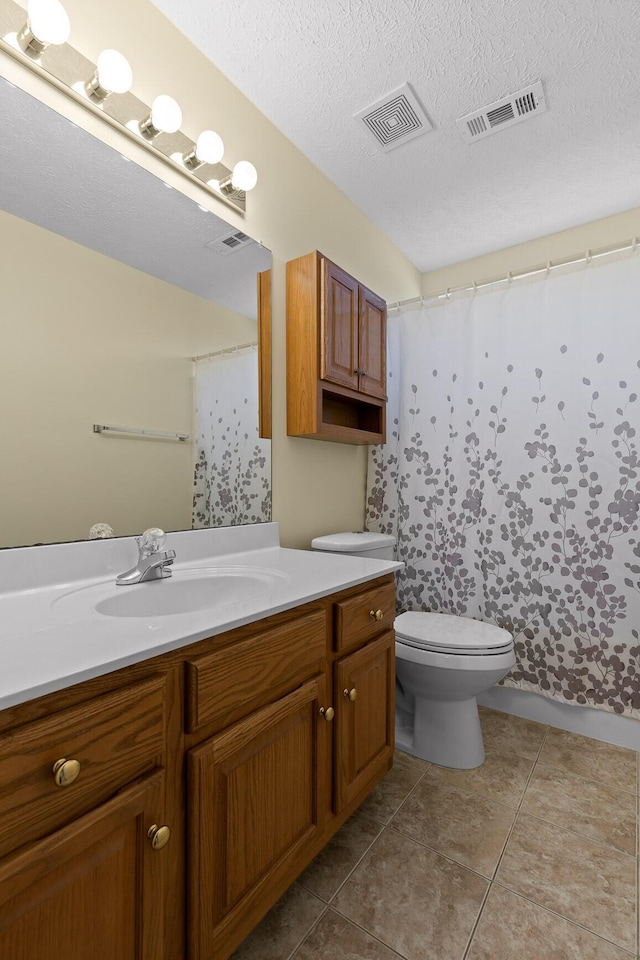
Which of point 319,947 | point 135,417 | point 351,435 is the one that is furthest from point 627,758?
point 135,417

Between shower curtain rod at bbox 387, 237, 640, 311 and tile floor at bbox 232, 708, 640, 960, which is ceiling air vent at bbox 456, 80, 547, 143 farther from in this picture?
tile floor at bbox 232, 708, 640, 960

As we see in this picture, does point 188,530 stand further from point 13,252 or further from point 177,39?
point 177,39

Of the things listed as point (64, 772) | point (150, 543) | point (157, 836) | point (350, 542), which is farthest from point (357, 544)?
point (64, 772)

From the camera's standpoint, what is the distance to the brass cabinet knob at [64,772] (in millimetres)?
590

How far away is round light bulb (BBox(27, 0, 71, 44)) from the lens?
102 centimetres

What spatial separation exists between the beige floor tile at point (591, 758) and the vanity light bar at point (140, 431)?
1817 mm

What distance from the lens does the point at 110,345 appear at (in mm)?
1215

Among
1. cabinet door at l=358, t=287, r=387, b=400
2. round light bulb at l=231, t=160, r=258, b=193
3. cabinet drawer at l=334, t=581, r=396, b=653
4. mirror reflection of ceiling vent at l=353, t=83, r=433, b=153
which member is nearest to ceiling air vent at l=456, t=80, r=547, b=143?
mirror reflection of ceiling vent at l=353, t=83, r=433, b=153

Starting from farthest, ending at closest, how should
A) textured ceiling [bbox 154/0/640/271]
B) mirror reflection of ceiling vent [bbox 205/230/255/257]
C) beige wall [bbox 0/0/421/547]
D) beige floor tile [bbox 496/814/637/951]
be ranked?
mirror reflection of ceiling vent [bbox 205/230/255/257]
textured ceiling [bbox 154/0/640/271]
beige wall [bbox 0/0/421/547]
beige floor tile [bbox 496/814/637/951]

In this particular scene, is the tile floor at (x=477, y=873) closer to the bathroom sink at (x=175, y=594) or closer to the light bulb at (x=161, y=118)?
the bathroom sink at (x=175, y=594)

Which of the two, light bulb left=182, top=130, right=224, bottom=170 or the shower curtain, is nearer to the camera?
light bulb left=182, top=130, right=224, bottom=170

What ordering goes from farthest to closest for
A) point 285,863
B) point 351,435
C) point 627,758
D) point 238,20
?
1. point 351,435
2. point 627,758
3. point 238,20
4. point 285,863

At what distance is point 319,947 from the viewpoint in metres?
1.02

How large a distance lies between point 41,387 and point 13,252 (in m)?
0.30
